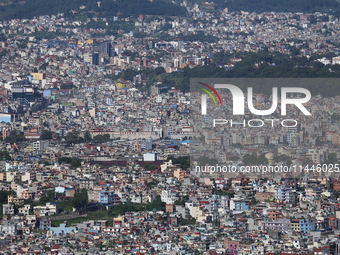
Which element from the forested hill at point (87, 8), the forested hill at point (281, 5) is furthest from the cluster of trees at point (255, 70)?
the forested hill at point (281, 5)

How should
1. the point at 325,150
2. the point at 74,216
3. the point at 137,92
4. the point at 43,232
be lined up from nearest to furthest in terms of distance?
the point at 43,232
the point at 74,216
the point at 325,150
the point at 137,92

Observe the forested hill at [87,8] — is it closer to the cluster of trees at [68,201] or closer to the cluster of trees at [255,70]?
the cluster of trees at [255,70]

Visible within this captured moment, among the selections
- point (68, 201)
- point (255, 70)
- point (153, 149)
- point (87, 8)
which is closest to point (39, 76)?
point (255, 70)

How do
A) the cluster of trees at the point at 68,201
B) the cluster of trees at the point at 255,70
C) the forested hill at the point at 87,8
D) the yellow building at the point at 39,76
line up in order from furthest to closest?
1. the forested hill at the point at 87,8
2. the yellow building at the point at 39,76
3. the cluster of trees at the point at 255,70
4. the cluster of trees at the point at 68,201

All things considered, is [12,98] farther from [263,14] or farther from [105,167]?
[263,14]

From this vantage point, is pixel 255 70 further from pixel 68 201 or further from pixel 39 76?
pixel 68 201

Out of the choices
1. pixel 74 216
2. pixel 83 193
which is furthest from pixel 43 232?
pixel 83 193
